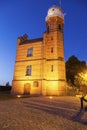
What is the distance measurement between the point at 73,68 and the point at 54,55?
11.1m

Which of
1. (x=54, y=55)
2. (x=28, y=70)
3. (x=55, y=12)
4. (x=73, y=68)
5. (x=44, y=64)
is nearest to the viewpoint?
(x=44, y=64)

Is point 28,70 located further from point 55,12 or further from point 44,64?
point 55,12

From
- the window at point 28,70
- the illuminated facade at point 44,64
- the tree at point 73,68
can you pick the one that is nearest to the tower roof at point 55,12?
the illuminated facade at point 44,64

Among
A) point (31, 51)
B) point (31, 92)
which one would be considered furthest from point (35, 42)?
point (31, 92)

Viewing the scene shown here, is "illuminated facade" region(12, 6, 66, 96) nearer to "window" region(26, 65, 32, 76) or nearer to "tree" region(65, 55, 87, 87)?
"window" region(26, 65, 32, 76)

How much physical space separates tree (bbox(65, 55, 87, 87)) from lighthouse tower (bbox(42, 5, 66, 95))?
29.6ft

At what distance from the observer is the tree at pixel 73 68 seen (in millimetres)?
34628

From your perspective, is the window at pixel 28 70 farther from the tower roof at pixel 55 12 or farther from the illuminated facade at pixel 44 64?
the tower roof at pixel 55 12

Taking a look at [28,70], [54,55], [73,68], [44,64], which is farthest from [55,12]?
[73,68]

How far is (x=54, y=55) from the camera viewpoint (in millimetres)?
26578

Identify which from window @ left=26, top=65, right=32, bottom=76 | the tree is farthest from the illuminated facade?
the tree

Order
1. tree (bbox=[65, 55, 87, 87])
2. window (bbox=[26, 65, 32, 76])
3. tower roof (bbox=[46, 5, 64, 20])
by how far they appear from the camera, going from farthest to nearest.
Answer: tree (bbox=[65, 55, 87, 87]) < tower roof (bbox=[46, 5, 64, 20]) < window (bbox=[26, 65, 32, 76])

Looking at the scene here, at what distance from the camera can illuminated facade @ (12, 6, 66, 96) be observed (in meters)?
25.1

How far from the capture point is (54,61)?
2619cm
